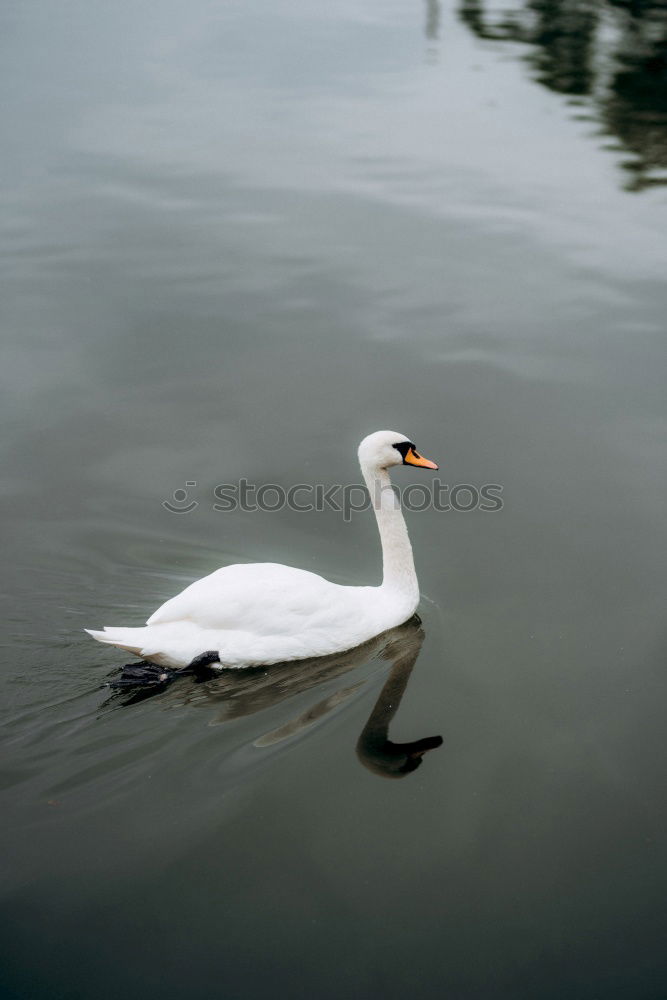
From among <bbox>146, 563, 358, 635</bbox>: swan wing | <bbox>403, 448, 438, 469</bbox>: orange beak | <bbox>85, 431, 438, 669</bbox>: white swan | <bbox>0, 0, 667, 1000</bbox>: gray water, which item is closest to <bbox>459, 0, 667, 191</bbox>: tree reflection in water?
<bbox>0, 0, 667, 1000</bbox>: gray water

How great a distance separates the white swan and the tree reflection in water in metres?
9.62

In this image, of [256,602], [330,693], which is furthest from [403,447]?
[330,693]

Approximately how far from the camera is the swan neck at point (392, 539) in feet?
24.1

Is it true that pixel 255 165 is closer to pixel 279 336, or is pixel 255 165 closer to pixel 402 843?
pixel 279 336

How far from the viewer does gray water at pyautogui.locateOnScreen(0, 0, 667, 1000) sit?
16.3 ft

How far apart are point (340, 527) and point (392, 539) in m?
1.07

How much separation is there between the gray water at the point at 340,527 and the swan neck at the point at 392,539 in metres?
0.30

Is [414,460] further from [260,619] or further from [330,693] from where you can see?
[330,693]

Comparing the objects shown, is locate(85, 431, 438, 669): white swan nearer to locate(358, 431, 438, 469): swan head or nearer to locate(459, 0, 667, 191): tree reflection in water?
locate(358, 431, 438, 469): swan head

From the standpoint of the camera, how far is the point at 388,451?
7.43 m

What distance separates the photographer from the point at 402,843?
213 inches

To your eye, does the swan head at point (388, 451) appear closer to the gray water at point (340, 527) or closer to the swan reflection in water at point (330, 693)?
the gray water at point (340, 527)

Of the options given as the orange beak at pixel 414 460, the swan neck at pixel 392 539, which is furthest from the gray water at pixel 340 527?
the orange beak at pixel 414 460

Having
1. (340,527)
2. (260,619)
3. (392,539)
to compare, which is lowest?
(340,527)
